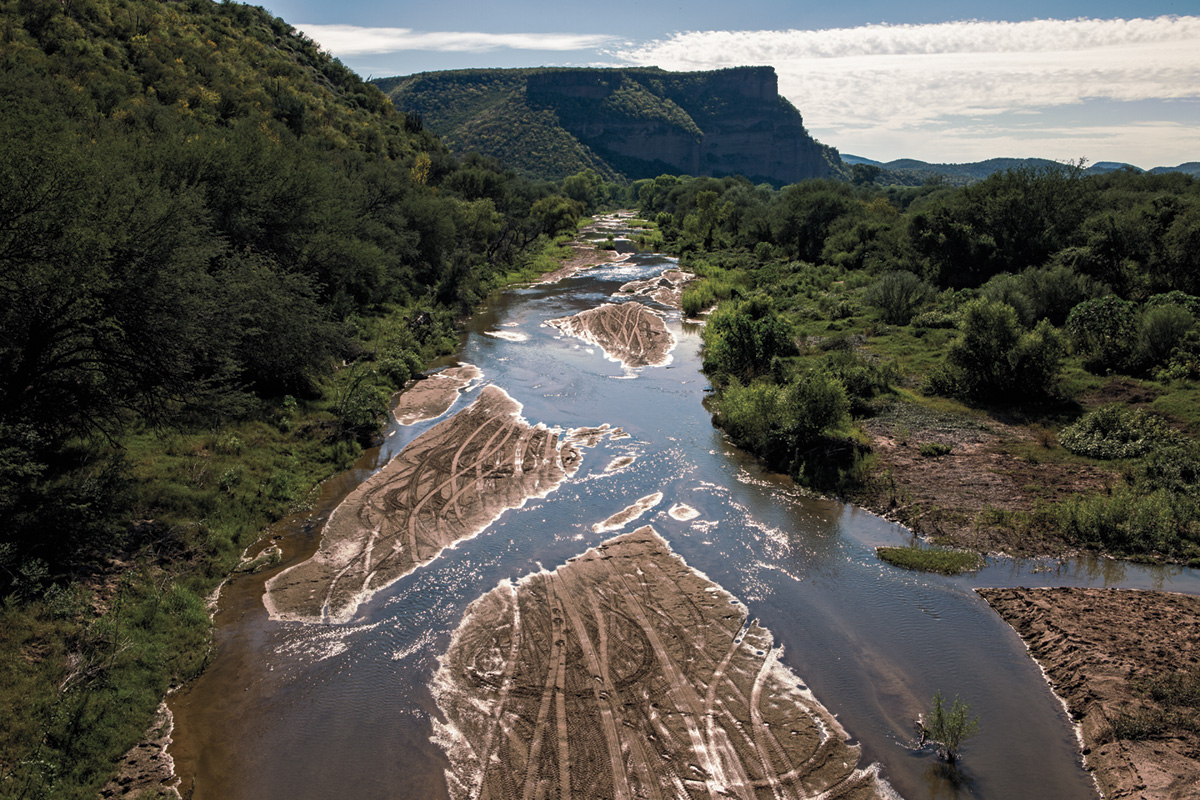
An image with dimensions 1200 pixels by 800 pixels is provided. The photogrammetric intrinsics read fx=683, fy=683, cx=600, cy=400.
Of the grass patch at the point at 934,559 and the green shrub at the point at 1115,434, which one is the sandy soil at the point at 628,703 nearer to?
the grass patch at the point at 934,559

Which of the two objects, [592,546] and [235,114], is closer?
[592,546]

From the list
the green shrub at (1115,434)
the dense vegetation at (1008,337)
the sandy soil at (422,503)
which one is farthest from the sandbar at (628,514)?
the green shrub at (1115,434)

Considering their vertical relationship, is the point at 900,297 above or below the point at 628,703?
above

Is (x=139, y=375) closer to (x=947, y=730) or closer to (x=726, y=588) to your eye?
(x=726, y=588)

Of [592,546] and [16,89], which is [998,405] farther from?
[16,89]

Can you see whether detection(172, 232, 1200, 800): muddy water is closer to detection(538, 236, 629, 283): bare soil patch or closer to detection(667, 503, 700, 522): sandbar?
detection(667, 503, 700, 522): sandbar

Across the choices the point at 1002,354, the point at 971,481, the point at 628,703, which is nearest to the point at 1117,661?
the point at 971,481

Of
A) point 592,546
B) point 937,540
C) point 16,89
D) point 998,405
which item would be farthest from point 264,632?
point 16,89
